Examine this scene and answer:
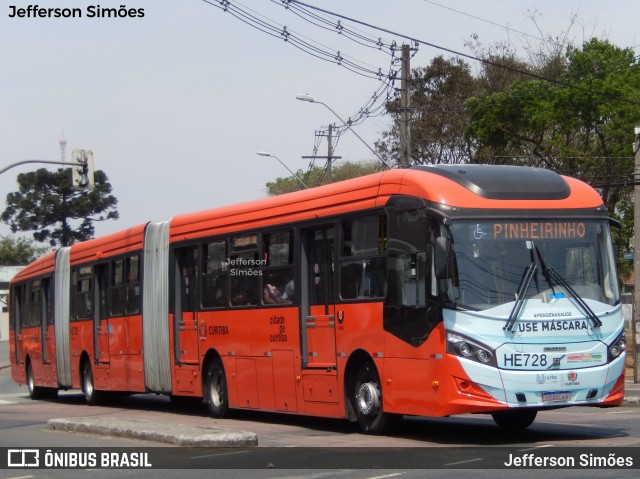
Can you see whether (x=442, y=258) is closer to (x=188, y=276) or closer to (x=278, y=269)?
(x=278, y=269)

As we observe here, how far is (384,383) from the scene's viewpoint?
13562mm

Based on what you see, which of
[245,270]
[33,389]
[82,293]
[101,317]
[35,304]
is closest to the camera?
[245,270]

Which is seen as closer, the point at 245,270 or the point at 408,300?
the point at 408,300

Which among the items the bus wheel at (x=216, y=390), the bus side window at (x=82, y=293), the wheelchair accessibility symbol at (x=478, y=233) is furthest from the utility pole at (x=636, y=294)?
the wheelchair accessibility symbol at (x=478, y=233)

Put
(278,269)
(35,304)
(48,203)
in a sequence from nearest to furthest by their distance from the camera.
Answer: (278,269), (35,304), (48,203)

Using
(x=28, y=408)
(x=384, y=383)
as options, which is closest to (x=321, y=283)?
(x=384, y=383)

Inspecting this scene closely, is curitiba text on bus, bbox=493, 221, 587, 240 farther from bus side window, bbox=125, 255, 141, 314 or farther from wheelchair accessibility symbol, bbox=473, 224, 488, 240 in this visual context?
bus side window, bbox=125, 255, 141, 314

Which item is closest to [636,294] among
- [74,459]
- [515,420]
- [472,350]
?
[515,420]

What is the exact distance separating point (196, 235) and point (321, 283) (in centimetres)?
444

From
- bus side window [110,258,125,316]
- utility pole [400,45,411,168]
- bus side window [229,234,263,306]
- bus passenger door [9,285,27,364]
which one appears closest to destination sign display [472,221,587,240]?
bus side window [229,234,263,306]

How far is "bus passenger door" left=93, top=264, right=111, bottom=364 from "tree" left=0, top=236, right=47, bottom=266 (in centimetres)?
10738

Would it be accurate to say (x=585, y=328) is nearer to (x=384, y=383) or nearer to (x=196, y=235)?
(x=384, y=383)

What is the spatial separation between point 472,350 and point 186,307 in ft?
26.8

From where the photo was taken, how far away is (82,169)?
30.9 m
